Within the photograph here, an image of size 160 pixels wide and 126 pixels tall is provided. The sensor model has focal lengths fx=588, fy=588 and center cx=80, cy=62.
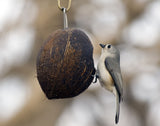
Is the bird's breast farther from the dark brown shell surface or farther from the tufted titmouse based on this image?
the dark brown shell surface

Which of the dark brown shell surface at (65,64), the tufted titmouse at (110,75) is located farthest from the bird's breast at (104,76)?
the dark brown shell surface at (65,64)

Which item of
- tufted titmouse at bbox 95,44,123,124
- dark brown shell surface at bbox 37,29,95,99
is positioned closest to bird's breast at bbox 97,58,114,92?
tufted titmouse at bbox 95,44,123,124

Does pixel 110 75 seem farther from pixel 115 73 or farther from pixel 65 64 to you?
pixel 65 64

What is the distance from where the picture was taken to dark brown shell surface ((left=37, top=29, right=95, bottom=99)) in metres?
7.08

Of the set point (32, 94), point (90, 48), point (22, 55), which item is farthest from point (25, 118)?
point (90, 48)

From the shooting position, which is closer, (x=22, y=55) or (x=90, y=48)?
(x=90, y=48)

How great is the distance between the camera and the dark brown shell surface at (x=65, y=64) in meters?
7.08

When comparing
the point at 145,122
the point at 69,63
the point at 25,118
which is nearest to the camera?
the point at 69,63

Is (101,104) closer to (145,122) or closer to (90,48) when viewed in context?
(145,122)

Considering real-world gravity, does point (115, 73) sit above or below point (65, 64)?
below

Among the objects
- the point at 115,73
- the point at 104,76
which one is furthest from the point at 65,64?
the point at 115,73

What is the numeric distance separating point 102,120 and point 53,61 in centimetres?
823

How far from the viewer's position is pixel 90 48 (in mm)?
7398

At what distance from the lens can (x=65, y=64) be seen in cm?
707
